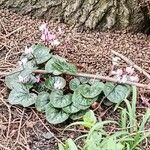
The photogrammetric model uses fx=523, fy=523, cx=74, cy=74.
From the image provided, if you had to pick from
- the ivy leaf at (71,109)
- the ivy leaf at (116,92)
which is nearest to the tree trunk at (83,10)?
the ivy leaf at (116,92)

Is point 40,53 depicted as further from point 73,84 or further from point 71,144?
point 71,144

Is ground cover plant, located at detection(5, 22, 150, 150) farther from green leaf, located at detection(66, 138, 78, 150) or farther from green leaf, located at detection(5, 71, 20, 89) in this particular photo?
green leaf, located at detection(66, 138, 78, 150)

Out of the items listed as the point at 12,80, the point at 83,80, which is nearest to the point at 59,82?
the point at 83,80

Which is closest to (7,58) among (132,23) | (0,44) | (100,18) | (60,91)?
(0,44)

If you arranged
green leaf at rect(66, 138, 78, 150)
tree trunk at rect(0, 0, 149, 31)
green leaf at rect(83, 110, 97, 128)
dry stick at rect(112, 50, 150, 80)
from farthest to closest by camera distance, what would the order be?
tree trunk at rect(0, 0, 149, 31)
dry stick at rect(112, 50, 150, 80)
green leaf at rect(83, 110, 97, 128)
green leaf at rect(66, 138, 78, 150)

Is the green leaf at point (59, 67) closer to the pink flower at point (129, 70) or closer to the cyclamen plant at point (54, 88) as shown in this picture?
the cyclamen plant at point (54, 88)

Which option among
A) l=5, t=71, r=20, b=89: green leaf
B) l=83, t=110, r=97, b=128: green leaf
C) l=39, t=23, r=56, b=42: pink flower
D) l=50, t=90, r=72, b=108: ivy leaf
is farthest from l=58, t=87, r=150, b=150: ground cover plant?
l=39, t=23, r=56, b=42: pink flower
